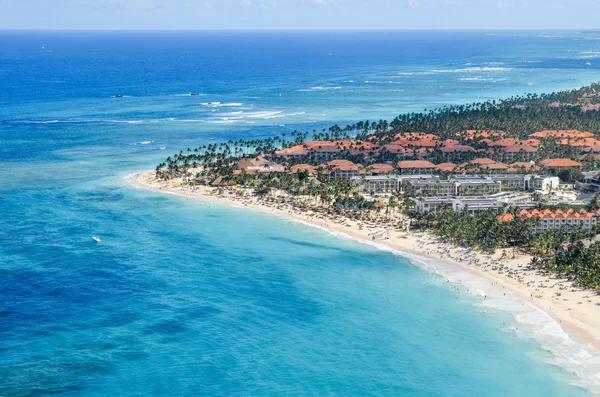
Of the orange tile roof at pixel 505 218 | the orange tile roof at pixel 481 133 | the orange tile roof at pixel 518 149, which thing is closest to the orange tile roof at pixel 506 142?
the orange tile roof at pixel 518 149

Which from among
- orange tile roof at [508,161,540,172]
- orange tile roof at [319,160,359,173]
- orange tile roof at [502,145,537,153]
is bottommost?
orange tile roof at [508,161,540,172]

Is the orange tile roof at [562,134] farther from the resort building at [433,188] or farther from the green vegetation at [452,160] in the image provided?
the resort building at [433,188]

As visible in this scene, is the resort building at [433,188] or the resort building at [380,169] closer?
the resort building at [433,188]

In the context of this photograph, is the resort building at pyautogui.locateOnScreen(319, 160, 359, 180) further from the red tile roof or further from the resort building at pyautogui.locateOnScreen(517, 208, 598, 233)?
the resort building at pyautogui.locateOnScreen(517, 208, 598, 233)

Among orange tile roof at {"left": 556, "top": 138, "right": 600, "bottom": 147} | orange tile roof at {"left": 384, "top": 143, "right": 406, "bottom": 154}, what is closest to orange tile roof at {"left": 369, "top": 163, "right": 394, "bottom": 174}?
orange tile roof at {"left": 384, "top": 143, "right": 406, "bottom": 154}

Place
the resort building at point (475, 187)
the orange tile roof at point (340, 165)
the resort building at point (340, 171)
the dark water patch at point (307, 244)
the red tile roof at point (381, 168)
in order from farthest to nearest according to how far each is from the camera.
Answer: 1. the orange tile roof at point (340, 165)
2. the resort building at point (340, 171)
3. the red tile roof at point (381, 168)
4. the resort building at point (475, 187)
5. the dark water patch at point (307, 244)

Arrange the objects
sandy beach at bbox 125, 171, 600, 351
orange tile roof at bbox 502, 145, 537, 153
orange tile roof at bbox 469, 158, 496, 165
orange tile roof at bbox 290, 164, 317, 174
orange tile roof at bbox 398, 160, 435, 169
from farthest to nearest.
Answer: orange tile roof at bbox 502, 145, 537, 153 → orange tile roof at bbox 469, 158, 496, 165 → orange tile roof at bbox 398, 160, 435, 169 → orange tile roof at bbox 290, 164, 317, 174 → sandy beach at bbox 125, 171, 600, 351

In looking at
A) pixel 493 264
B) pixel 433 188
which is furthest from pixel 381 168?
pixel 493 264

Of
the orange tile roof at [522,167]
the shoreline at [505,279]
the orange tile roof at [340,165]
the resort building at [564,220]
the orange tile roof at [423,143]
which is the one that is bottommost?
the shoreline at [505,279]
